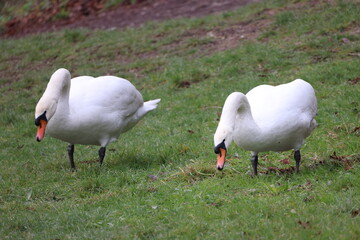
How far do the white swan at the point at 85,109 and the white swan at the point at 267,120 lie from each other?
6.45 feet

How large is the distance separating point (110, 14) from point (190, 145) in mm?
12143

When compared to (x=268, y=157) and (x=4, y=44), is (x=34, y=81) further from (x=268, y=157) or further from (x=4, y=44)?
(x=268, y=157)

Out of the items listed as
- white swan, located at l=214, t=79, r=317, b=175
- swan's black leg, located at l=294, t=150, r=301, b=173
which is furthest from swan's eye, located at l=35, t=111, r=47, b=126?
swan's black leg, located at l=294, t=150, r=301, b=173

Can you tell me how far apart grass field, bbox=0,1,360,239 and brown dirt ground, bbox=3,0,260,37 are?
4.36ft

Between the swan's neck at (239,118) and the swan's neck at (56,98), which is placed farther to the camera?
the swan's neck at (56,98)

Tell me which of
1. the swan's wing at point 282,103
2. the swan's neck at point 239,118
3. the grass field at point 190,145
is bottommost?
the grass field at point 190,145

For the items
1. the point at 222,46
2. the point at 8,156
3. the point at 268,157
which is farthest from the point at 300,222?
the point at 222,46

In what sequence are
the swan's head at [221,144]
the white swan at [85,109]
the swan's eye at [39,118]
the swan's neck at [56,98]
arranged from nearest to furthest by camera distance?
the swan's head at [221,144] → the swan's eye at [39,118] → the swan's neck at [56,98] → the white swan at [85,109]

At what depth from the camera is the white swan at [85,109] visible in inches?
283

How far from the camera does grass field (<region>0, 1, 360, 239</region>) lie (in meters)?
5.54

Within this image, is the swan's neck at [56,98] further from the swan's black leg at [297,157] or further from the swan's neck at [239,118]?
the swan's black leg at [297,157]

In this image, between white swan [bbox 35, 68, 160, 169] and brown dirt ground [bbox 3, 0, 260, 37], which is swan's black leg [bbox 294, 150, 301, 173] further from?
brown dirt ground [bbox 3, 0, 260, 37]

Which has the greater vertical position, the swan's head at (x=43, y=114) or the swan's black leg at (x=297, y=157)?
the swan's head at (x=43, y=114)

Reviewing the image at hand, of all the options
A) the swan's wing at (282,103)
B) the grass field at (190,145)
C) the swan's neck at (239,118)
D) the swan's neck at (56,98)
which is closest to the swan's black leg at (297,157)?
the grass field at (190,145)
